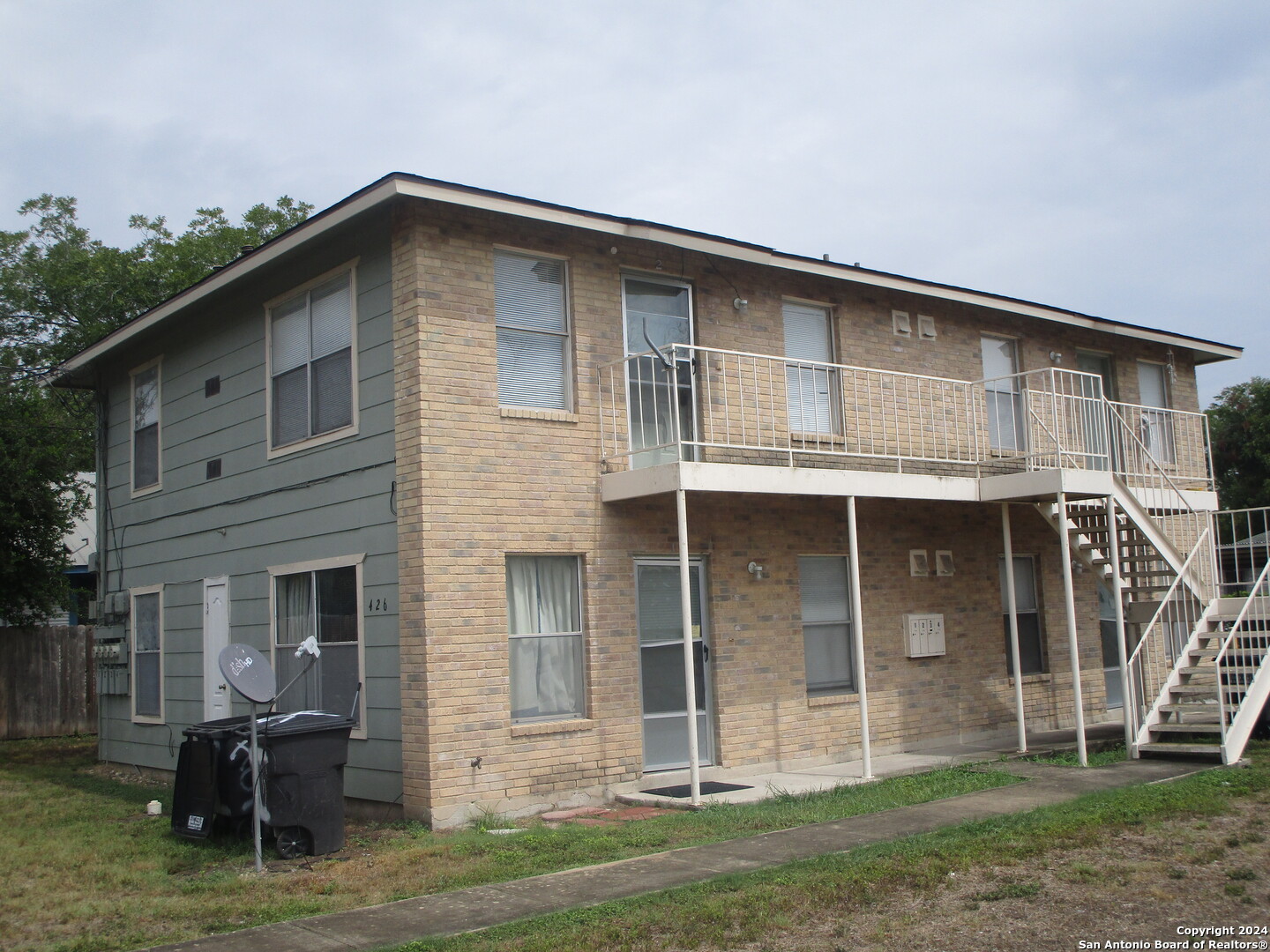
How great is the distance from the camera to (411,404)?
1017 centimetres

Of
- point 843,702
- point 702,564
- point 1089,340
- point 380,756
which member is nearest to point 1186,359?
point 1089,340

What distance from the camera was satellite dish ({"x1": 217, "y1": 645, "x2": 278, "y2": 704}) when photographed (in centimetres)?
840

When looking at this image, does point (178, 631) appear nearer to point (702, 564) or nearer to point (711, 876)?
point (702, 564)

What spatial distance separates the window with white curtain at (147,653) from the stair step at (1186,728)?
449 inches

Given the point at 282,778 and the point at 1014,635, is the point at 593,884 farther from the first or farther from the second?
the point at 1014,635

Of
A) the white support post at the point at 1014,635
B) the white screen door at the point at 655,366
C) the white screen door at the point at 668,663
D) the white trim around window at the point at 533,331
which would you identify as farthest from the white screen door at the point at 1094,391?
the white trim around window at the point at 533,331

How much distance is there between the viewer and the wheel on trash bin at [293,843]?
8.77 meters

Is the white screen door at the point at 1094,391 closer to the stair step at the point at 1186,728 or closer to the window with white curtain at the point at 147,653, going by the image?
the stair step at the point at 1186,728

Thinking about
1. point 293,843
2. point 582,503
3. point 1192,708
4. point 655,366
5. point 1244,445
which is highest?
point 1244,445

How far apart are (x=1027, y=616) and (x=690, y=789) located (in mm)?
6427

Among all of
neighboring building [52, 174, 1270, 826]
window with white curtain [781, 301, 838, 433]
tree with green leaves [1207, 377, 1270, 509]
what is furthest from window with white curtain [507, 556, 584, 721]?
tree with green leaves [1207, 377, 1270, 509]

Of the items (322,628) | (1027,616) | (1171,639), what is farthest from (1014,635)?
(322,628)

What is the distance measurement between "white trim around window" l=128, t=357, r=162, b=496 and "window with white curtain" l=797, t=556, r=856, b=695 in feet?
26.8

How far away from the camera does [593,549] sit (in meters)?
10.9
